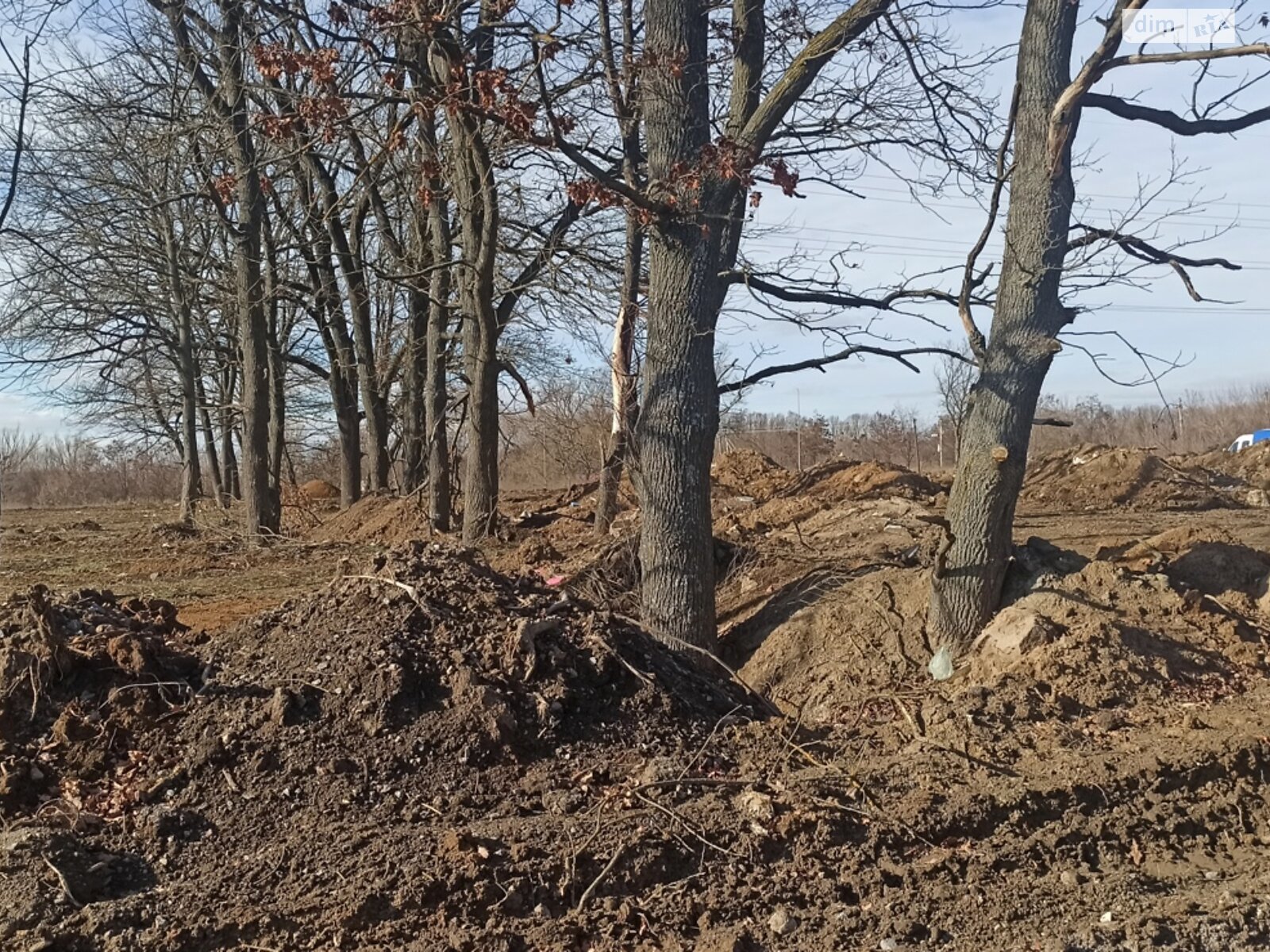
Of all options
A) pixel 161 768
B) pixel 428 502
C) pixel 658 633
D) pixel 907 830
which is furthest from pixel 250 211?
pixel 907 830

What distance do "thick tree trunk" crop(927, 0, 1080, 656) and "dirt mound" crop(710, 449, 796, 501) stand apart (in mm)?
8309

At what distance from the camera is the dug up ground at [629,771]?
350 centimetres

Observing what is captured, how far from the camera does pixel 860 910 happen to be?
3.59m

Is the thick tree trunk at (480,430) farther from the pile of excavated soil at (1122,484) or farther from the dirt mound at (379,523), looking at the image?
the pile of excavated soil at (1122,484)

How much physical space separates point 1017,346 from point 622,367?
5837 mm

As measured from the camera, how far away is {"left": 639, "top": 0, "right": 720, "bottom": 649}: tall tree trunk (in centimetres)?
650

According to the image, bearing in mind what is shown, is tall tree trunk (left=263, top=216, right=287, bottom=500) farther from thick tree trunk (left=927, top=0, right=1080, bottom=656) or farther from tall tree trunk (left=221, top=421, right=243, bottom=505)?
thick tree trunk (left=927, top=0, right=1080, bottom=656)

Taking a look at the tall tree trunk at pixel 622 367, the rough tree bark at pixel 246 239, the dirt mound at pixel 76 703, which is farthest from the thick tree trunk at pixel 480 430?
the dirt mound at pixel 76 703

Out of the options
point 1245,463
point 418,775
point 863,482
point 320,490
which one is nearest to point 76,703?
point 418,775

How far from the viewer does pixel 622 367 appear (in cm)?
1166

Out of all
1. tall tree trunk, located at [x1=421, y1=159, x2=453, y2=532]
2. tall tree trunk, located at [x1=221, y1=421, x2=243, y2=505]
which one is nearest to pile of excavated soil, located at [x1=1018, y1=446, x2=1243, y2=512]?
tall tree trunk, located at [x1=421, y1=159, x2=453, y2=532]

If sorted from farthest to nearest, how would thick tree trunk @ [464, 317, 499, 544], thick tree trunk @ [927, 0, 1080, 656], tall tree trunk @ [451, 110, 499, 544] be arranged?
thick tree trunk @ [464, 317, 499, 544] < tall tree trunk @ [451, 110, 499, 544] < thick tree trunk @ [927, 0, 1080, 656]

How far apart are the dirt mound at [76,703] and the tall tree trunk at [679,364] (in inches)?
111

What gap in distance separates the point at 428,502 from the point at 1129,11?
1075 cm
